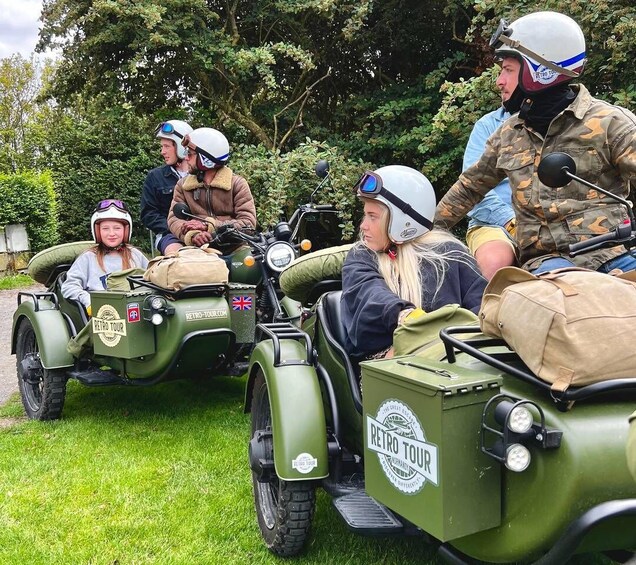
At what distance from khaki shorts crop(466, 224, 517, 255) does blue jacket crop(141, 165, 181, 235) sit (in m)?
3.96

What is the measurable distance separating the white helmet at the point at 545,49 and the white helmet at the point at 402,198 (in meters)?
0.60

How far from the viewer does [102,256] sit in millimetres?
5570

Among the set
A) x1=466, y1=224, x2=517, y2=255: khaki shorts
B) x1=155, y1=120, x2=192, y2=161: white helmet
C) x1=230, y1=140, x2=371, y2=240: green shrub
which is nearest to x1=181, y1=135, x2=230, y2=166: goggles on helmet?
x1=155, y1=120, x2=192, y2=161: white helmet

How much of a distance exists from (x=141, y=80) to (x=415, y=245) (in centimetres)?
1192

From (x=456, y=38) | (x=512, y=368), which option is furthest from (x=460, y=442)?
(x=456, y=38)

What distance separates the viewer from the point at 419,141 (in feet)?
37.8

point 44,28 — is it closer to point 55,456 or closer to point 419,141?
point 419,141

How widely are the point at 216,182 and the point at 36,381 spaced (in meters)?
2.14

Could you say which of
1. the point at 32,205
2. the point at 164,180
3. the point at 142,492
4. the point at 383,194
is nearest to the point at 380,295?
the point at 383,194

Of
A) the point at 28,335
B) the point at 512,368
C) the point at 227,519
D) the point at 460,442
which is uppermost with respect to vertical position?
the point at 512,368

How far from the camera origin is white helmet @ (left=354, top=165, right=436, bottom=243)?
9.68 ft

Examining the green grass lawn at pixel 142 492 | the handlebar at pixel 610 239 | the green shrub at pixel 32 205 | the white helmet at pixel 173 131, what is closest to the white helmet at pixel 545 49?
the handlebar at pixel 610 239

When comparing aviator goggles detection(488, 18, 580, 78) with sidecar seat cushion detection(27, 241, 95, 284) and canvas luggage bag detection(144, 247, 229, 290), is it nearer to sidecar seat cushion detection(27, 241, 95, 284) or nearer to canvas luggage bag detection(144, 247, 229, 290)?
canvas luggage bag detection(144, 247, 229, 290)

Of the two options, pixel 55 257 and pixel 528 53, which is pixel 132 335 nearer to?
pixel 55 257
